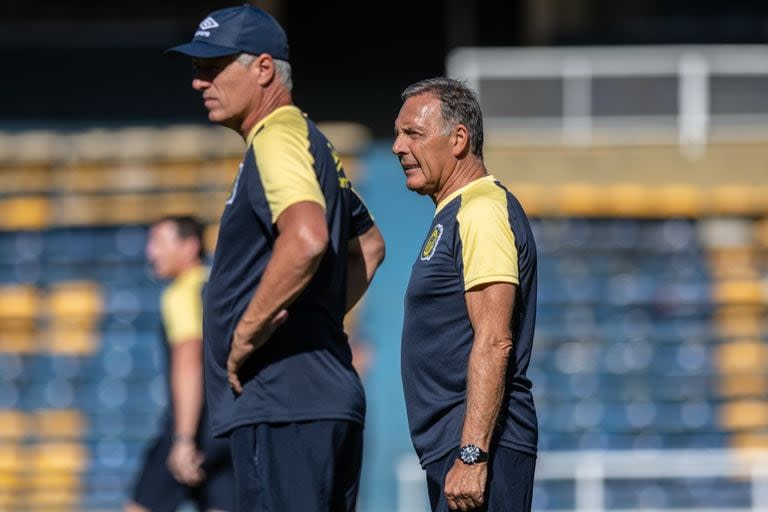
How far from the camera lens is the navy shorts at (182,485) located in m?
6.28

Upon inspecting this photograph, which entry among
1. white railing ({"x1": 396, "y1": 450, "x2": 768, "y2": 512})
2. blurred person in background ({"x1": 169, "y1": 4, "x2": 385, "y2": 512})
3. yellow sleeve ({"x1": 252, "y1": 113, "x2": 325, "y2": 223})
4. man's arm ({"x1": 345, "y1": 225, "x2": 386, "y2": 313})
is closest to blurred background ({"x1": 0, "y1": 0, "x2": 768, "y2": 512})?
white railing ({"x1": 396, "y1": 450, "x2": 768, "y2": 512})

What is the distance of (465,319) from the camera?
3719 mm

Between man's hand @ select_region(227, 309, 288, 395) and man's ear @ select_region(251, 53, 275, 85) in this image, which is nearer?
man's hand @ select_region(227, 309, 288, 395)

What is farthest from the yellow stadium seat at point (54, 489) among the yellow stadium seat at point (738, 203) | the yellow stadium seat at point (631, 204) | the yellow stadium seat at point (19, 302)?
the yellow stadium seat at point (738, 203)

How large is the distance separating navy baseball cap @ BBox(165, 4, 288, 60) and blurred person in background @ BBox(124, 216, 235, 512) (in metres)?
2.36

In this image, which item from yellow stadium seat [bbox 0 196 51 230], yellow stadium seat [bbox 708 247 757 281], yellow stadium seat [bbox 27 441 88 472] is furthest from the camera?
yellow stadium seat [bbox 0 196 51 230]

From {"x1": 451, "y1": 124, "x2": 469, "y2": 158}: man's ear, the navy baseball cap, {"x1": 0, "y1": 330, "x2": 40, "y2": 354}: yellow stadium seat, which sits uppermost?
the navy baseball cap

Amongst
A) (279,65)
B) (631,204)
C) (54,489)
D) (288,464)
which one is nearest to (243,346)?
(288,464)

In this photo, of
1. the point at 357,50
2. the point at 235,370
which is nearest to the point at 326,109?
the point at 357,50

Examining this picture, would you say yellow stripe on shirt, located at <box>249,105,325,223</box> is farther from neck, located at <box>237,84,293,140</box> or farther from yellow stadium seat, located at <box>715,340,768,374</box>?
yellow stadium seat, located at <box>715,340,768,374</box>

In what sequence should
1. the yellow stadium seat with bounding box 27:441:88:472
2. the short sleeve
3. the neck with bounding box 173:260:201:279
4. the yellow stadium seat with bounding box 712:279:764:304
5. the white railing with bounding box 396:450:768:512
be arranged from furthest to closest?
1. the yellow stadium seat with bounding box 712:279:764:304
2. the yellow stadium seat with bounding box 27:441:88:472
3. the white railing with bounding box 396:450:768:512
4. the neck with bounding box 173:260:201:279
5. the short sleeve

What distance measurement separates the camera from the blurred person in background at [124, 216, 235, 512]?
6297 millimetres

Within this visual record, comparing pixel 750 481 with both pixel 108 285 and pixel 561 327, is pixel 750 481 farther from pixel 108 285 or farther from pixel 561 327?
pixel 108 285

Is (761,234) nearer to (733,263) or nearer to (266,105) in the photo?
(733,263)
